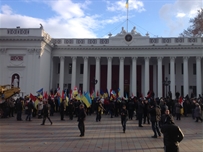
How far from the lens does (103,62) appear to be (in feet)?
137

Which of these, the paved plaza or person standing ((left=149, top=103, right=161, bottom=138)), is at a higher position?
person standing ((left=149, top=103, right=161, bottom=138))

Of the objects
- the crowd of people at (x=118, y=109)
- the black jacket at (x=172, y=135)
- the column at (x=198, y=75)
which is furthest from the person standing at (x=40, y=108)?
the column at (x=198, y=75)

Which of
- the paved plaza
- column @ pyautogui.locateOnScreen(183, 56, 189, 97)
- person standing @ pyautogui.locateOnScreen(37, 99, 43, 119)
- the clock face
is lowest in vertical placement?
the paved plaza

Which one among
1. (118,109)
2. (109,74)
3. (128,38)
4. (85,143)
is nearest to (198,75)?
(128,38)

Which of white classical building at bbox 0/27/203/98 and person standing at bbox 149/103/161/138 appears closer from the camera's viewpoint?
person standing at bbox 149/103/161/138

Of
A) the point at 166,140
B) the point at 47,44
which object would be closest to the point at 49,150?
the point at 166,140

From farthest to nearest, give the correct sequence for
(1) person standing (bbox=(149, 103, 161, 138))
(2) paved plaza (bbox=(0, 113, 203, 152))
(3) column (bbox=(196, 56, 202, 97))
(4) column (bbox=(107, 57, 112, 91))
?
1. (4) column (bbox=(107, 57, 112, 91))
2. (3) column (bbox=(196, 56, 202, 97))
3. (1) person standing (bbox=(149, 103, 161, 138))
4. (2) paved plaza (bbox=(0, 113, 203, 152))

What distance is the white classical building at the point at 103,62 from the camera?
109 ft

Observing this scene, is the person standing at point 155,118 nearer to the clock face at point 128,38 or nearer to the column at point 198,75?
the clock face at point 128,38

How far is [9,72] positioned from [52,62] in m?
7.89

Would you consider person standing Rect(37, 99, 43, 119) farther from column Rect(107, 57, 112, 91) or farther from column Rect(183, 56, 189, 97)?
column Rect(183, 56, 189, 97)

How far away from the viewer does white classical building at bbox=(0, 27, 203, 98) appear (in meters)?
33.3

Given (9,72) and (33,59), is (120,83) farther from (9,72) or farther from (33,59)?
(9,72)

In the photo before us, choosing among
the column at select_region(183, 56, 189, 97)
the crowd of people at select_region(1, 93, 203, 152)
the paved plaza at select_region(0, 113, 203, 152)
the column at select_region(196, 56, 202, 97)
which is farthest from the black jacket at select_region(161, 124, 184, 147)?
the column at select_region(196, 56, 202, 97)
